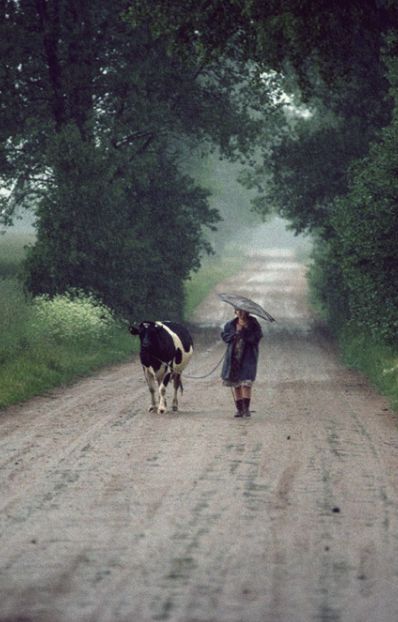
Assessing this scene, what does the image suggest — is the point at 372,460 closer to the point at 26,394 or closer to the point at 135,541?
the point at 135,541

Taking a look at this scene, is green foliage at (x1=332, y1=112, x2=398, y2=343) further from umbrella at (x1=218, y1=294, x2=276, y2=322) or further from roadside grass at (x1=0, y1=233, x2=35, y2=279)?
roadside grass at (x1=0, y1=233, x2=35, y2=279)

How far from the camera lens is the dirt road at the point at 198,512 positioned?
7.18m

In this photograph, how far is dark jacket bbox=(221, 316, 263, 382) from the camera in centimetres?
1761

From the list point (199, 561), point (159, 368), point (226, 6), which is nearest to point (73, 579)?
point (199, 561)

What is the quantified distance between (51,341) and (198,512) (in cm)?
1810

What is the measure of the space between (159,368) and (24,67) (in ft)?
68.6

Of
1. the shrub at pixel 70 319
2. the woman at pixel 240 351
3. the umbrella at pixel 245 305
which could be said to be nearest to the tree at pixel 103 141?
the shrub at pixel 70 319

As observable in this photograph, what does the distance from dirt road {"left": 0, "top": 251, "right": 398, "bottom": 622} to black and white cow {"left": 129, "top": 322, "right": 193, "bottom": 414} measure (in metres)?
0.48

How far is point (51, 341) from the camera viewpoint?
27547 mm

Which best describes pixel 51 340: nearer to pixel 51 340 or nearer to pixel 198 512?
pixel 51 340

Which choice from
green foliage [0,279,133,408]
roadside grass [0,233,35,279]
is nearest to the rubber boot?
green foliage [0,279,133,408]

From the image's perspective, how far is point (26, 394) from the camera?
19.8 metres

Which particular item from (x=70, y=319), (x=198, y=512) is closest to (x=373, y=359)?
(x=70, y=319)

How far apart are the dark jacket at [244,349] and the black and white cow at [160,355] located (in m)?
0.99
